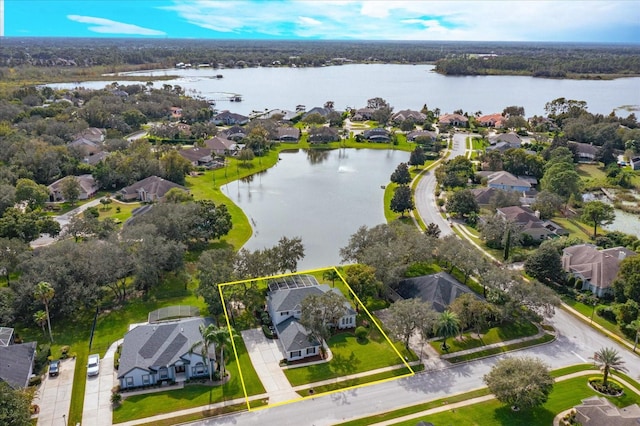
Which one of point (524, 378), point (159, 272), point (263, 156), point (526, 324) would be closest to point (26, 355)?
point (159, 272)

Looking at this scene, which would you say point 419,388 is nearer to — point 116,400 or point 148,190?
point 116,400

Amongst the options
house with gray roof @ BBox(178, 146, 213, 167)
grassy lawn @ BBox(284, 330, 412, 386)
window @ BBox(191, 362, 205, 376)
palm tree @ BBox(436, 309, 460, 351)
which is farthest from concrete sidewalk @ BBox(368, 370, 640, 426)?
house with gray roof @ BBox(178, 146, 213, 167)

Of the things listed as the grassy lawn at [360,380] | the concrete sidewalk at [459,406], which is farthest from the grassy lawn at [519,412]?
the grassy lawn at [360,380]

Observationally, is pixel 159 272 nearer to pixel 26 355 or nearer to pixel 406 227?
pixel 26 355

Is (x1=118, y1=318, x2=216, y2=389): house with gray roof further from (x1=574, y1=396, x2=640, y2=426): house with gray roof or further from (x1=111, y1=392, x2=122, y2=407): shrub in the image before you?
(x1=574, y1=396, x2=640, y2=426): house with gray roof

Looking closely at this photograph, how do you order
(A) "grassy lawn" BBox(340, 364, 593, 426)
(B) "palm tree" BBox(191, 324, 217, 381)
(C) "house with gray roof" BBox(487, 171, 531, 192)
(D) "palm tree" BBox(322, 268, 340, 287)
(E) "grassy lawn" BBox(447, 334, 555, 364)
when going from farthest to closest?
(C) "house with gray roof" BBox(487, 171, 531, 192) < (D) "palm tree" BBox(322, 268, 340, 287) < (E) "grassy lawn" BBox(447, 334, 555, 364) < (B) "palm tree" BBox(191, 324, 217, 381) < (A) "grassy lawn" BBox(340, 364, 593, 426)

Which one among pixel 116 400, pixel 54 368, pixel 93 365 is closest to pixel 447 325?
pixel 116 400

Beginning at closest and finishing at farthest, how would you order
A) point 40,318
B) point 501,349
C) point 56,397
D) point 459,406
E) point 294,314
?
point 459,406, point 56,397, point 40,318, point 501,349, point 294,314
